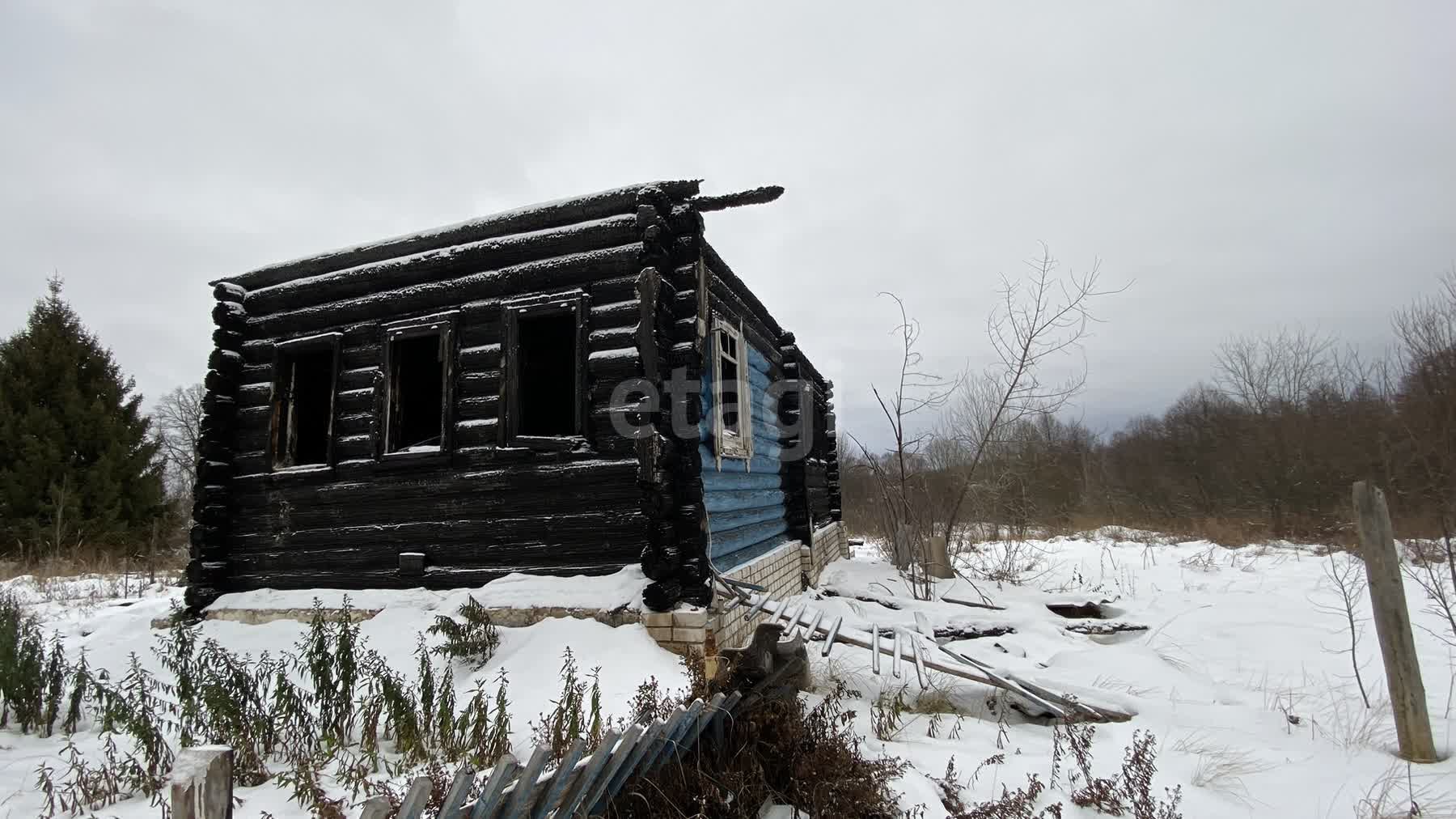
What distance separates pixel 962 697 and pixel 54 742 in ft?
22.2

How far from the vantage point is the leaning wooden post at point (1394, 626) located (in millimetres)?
4270

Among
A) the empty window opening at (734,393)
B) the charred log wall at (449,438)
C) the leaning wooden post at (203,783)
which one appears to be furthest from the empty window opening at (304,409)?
the leaning wooden post at (203,783)

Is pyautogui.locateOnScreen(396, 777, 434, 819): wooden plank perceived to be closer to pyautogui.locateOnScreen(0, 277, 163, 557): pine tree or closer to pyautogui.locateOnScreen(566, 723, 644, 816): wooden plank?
pyautogui.locateOnScreen(566, 723, 644, 816): wooden plank

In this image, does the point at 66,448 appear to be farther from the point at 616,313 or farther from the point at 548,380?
the point at 616,313

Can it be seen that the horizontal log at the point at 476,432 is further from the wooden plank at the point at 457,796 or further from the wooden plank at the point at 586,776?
the wooden plank at the point at 457,796

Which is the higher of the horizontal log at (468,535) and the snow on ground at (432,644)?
the horizontal log at (468,535)

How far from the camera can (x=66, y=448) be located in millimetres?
15086

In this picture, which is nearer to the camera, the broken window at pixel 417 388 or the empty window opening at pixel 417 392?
the broken window at pixel 417 388

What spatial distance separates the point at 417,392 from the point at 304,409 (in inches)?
71.9

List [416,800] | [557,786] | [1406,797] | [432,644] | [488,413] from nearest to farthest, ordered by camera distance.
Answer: [416,800]
[557,786]
[1406,797]
[432,644]
[488,413]

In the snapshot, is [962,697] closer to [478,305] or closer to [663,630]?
[663,630]

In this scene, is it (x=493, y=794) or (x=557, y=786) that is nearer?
(x=493, y=794)

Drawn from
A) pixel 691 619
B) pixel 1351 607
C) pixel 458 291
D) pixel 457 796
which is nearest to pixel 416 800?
pixel 457 796

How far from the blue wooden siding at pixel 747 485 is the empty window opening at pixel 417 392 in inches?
114
